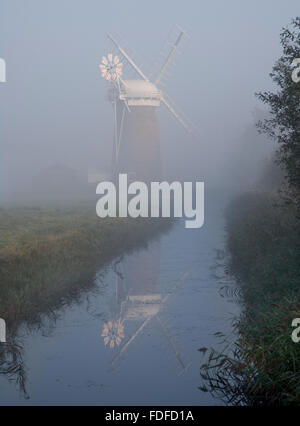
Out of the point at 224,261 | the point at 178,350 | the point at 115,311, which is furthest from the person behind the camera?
the point at 224,261

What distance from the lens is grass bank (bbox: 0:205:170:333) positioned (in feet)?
40.2

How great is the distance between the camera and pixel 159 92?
176 feet

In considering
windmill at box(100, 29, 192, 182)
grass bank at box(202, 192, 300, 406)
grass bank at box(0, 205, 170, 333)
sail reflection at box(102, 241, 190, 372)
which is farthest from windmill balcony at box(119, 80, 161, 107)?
grass bank at box(202, 192, 300, 406)

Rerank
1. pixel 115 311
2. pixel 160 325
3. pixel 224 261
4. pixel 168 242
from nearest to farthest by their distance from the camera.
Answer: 1. pixel 160 325
2. pixel 115 311
3. pixel 224 261
4. pixel 168 242

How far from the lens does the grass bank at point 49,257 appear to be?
12250 mm

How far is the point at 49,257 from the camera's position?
16.0 metres

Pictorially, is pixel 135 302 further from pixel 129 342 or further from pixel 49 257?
pixel 129 342

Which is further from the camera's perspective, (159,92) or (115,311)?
(159,92)

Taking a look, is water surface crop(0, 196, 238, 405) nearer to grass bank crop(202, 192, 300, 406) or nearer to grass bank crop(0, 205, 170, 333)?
grass bank crop(202, 192, 300, 406)

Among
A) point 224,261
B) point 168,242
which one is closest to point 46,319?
point 224,261

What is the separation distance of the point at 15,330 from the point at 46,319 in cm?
108

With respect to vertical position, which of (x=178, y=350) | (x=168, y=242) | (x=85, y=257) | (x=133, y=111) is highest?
(x=133, y=111)

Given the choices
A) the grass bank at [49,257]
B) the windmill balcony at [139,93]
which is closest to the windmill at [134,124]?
the windmill balcony at [139,93]

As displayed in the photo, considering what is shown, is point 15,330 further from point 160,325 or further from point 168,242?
point 168,242
